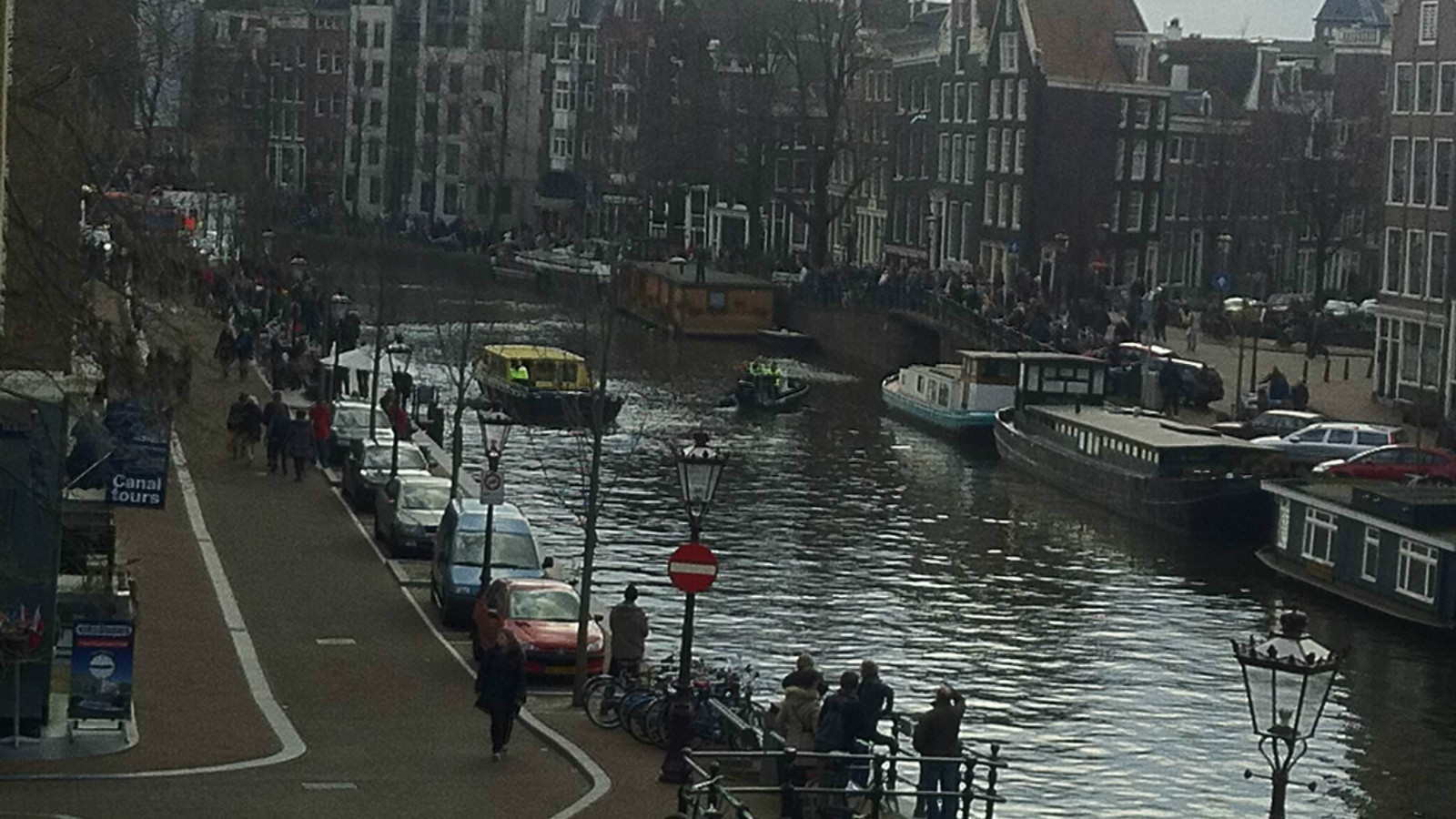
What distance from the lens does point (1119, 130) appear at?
109 m

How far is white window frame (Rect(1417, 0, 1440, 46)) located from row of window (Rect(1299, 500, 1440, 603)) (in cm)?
2552

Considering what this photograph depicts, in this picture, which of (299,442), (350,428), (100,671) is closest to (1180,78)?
(350,428)

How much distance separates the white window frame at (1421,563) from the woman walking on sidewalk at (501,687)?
23.0 meters

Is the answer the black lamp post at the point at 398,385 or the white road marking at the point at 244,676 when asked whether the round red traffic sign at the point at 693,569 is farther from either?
the black lamp post at the point at 398,385

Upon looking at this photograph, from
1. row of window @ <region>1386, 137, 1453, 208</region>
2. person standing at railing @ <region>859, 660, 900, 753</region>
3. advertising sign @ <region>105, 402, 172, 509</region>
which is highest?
row of window @ <region>1386, 137, 1453, 208</region>

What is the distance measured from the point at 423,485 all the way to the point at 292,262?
46.4 meters

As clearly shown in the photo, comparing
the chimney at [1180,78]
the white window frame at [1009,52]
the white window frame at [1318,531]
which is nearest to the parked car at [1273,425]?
the white window frame at [1318,531]

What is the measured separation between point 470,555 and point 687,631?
12.0m

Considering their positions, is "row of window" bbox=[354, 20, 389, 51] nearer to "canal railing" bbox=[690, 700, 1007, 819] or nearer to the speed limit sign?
the speed limit sign

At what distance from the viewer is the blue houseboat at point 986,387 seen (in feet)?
244

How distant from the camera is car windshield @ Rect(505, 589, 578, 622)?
35.1 meters

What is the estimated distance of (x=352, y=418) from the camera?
59469 millimetres

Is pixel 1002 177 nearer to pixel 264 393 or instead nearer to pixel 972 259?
pixel 972 259

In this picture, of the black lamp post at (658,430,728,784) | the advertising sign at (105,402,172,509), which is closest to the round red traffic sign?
the black lamp post at (658,430,728,784)
